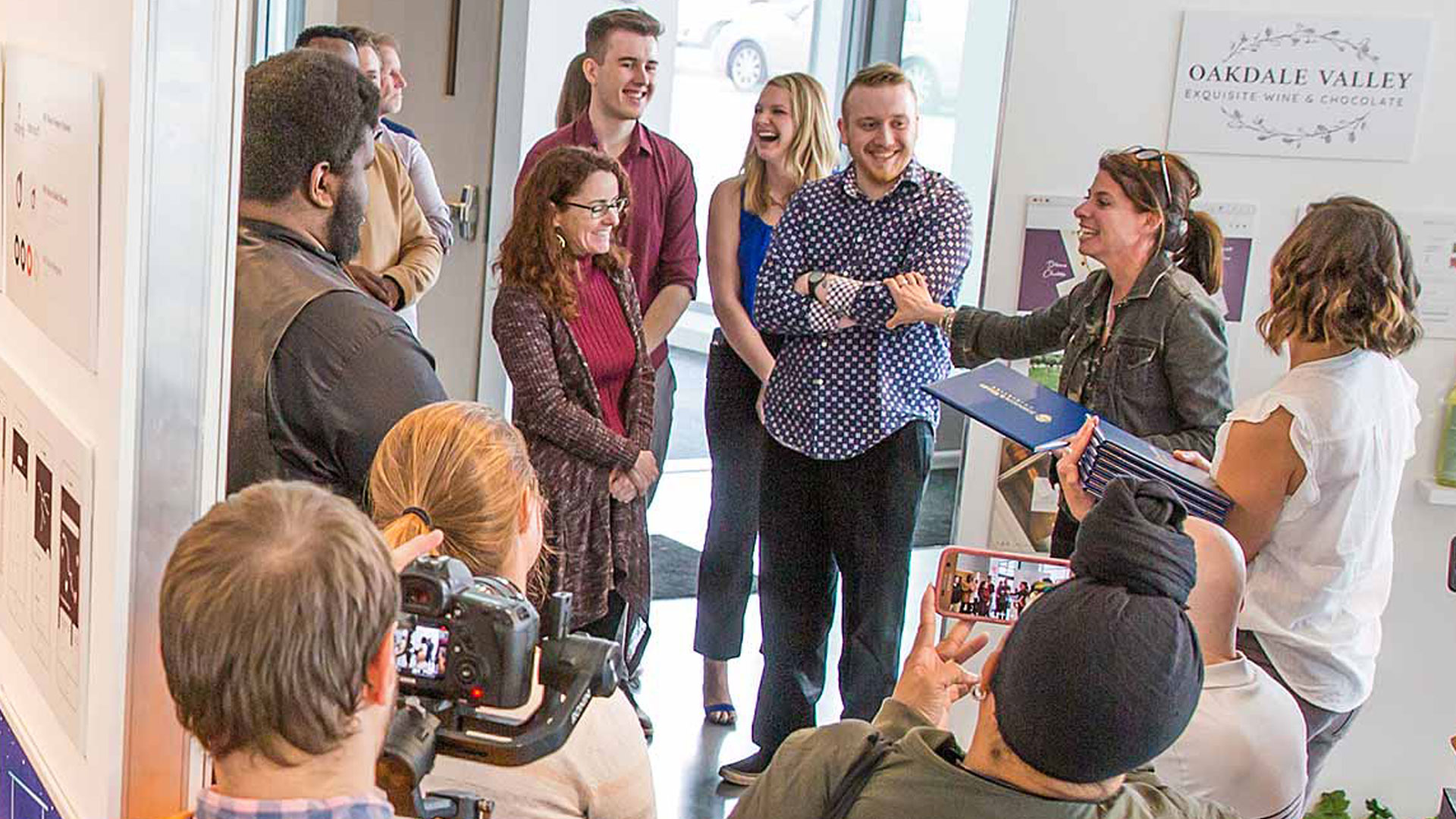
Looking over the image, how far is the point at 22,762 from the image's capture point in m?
1.97

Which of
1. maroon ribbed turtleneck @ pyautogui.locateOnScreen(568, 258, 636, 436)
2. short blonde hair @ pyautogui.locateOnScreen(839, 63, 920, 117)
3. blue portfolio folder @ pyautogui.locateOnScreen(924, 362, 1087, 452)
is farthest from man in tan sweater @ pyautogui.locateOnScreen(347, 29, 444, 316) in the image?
blue portfolio folder @ pyautogui.locateOnScreen(924, 362, 1087, 452)

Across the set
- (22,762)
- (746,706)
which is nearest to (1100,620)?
(22,762)

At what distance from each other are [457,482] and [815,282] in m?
1.67

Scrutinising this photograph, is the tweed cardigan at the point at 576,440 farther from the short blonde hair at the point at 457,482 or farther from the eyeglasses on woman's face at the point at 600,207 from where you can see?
the short blonde hair at the point at 457,482

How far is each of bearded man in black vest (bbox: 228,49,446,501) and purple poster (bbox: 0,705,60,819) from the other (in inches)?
18.0

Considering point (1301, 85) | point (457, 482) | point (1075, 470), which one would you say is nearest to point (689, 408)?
point (1301, 85)

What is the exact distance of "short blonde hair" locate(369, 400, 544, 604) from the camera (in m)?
1.59

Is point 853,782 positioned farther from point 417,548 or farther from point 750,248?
Result: point 750,248

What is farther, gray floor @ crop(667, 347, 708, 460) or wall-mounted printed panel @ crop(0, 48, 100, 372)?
gray floor @ crop(667, 347, 708, 460)

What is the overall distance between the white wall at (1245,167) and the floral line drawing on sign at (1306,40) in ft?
0.14

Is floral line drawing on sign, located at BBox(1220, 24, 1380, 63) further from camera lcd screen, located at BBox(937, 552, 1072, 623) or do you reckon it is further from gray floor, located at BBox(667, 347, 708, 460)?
gray floor, located at BBox(667, 347, 708, 460)

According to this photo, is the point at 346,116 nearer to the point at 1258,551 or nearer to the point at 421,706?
the point at 421,706

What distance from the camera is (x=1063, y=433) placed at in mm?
2428

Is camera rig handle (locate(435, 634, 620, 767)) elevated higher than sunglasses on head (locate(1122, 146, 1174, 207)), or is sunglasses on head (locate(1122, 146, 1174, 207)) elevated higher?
sunglasses on head (locate(1122, 146, 1174, 207))
